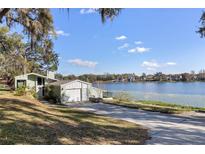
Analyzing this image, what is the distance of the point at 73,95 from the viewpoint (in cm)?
2030

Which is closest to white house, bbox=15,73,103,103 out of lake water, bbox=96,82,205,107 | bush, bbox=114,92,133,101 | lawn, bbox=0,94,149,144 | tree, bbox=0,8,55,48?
lake water, bbox=96,82,205,107

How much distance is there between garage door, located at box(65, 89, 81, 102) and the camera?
20.0 metres

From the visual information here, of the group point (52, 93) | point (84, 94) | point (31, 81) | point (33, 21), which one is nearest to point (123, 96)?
point (84, 94)

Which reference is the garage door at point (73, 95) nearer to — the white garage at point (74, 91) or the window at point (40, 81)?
the white garage at point (74, 91)

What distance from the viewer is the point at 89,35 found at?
44.1 ft

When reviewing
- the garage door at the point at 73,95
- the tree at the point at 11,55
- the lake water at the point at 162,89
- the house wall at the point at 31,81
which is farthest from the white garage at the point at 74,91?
the tree at the point at 11,55

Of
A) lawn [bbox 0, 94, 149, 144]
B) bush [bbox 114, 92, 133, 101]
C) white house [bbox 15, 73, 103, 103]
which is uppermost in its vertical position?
white house [bbox 15, 73, 103, 103]

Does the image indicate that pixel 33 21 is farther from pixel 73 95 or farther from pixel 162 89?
pixel 162 89

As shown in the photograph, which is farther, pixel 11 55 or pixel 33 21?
pixel 11 55

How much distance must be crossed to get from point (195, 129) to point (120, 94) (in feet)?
39.8

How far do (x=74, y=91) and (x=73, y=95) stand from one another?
0.91 feet

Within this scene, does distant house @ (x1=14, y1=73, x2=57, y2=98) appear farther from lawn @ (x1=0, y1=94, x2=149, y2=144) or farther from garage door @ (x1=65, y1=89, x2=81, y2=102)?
lawn @ (x1=0, y1=94, x2=149, y2=144)

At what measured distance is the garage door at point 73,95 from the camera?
19967 millimetres
